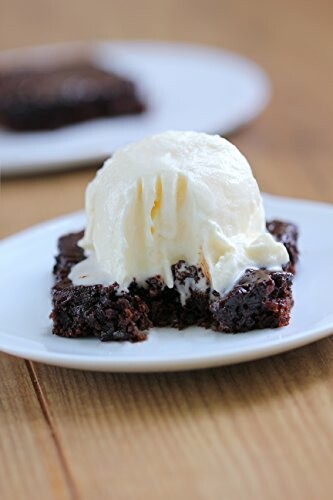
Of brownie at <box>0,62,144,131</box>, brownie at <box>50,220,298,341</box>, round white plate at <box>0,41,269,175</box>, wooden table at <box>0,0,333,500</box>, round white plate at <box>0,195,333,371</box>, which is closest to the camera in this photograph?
wooden table at <box>0,0,333,500</box>

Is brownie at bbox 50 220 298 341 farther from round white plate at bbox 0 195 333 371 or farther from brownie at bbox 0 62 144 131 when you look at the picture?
brownie at bbox 0 62 144 131

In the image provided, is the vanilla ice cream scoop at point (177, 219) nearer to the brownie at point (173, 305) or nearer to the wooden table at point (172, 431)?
the brownie at point (173, 305)

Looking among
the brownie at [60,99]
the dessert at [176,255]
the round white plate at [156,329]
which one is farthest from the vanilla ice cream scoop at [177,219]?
the brownie at [60,99]

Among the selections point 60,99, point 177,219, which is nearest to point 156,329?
Result: point 177,219

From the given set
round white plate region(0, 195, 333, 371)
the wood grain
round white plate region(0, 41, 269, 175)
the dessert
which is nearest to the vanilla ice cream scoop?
the dessert

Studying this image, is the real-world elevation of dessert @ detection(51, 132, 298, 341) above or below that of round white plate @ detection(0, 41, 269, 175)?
above

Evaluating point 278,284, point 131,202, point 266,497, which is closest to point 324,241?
point 278,284

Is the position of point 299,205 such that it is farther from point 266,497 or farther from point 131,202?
point 266,497
